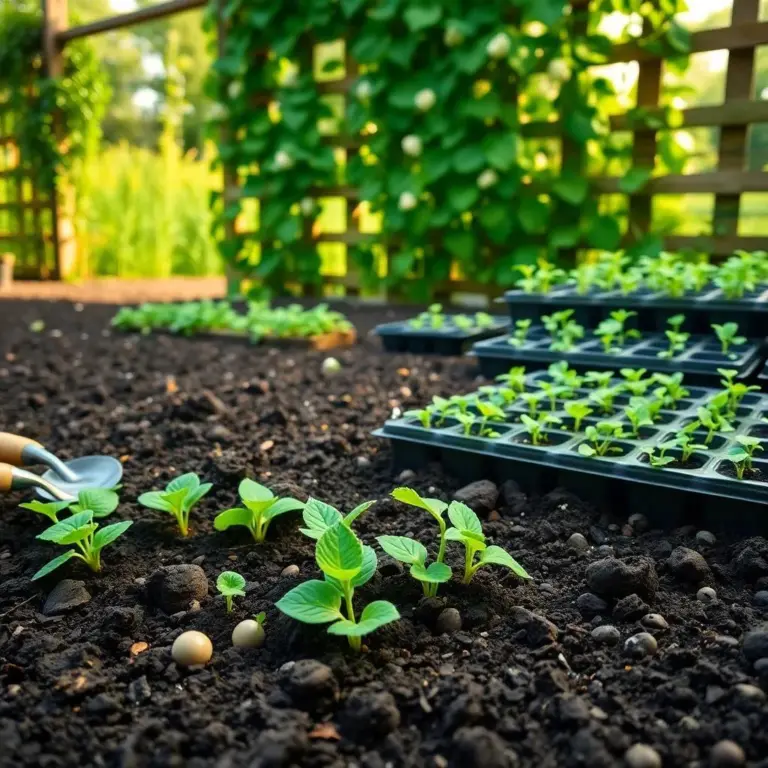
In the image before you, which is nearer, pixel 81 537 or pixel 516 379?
pixel 81 537

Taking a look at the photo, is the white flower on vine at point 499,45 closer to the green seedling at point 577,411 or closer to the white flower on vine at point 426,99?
the white flower on vine at point 426,99

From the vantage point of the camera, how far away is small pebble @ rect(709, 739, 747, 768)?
748mm


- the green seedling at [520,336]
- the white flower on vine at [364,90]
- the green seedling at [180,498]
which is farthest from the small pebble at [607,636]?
the white flower on vine at [364,90]

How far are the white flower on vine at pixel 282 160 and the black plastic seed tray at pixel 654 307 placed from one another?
2.10 meters

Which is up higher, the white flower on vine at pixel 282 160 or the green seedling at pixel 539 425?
the white flower on vine at pixel 282 160

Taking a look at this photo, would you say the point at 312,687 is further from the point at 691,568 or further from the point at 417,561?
the point at 691,568

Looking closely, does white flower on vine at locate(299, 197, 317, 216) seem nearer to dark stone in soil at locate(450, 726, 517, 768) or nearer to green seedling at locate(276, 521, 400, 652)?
green seedling at locate(276, 521, 400, 652)

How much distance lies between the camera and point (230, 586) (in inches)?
42.1

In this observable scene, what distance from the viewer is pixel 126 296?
5152 millimetres

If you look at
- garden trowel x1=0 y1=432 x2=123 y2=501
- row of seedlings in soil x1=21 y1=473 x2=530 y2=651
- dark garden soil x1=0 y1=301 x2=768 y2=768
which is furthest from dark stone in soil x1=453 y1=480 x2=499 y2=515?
garden trowel x1=0 y1=432 x2=123 y2=501

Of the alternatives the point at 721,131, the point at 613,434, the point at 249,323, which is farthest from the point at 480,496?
the point at 721,131

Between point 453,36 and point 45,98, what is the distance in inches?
158

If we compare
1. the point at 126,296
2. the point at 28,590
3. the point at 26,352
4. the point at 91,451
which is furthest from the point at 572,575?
the point at 126,296

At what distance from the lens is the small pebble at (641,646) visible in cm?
94
